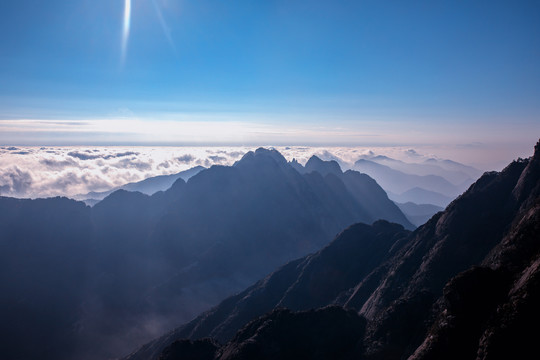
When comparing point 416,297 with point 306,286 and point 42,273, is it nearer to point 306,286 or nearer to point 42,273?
point 306,286

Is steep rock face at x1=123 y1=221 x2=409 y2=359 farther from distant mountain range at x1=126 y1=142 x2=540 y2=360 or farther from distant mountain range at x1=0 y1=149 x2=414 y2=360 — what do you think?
distant mountain range at x1=0 y1=149 x2=414 y2=360

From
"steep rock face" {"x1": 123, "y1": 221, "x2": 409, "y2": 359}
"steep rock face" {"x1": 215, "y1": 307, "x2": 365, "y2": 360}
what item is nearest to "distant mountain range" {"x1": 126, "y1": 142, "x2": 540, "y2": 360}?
"steep rock face" {"x1": 215, "y1": 307, "x2": 365, "y2": 360}

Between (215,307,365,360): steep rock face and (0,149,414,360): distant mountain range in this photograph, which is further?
(0,149,414,360): distant mountain range

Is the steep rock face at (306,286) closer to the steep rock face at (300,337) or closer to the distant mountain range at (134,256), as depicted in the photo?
the distant mountain range at (134,256)

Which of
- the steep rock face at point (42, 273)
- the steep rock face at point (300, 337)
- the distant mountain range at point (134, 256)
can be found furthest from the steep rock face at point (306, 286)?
the steep rock face at point (42, 273)

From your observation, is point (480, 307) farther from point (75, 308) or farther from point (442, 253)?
point (75, 308)

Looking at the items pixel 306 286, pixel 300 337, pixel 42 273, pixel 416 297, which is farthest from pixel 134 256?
pixel 416 297

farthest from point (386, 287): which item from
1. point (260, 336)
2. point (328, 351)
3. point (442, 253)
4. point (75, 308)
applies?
point (75, 308)

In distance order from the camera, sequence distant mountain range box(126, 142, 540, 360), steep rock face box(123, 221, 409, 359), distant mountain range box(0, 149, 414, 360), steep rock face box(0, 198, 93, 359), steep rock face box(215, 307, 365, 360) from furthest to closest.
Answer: distant mountain range box(0, 149, 414, 360) → steep rock face box(0, 198, 93, 359) → steep rock face box(123, 221, 409, 359) → steep rock face box(215, 307, 365, 360) → distant mountain range box(126, 142, 540, 360)

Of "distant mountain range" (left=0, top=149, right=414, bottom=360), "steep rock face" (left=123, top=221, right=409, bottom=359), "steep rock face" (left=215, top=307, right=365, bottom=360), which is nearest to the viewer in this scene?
"steep rock face" (left=215, top=307, right=365, bottom=360)
